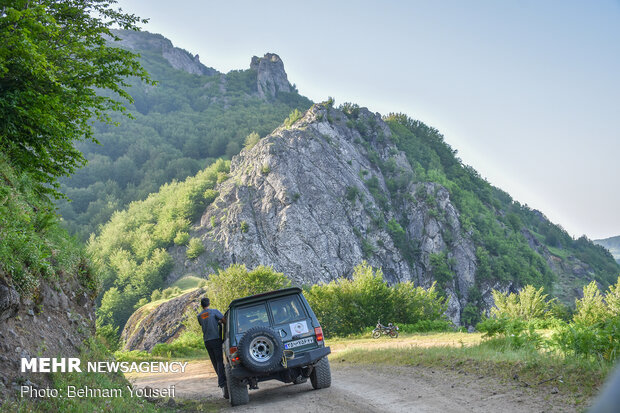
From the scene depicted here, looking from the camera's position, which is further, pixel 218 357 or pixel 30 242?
pixel 218 357

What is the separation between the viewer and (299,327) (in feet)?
32.6

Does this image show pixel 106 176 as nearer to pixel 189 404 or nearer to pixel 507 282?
pixel 507 282

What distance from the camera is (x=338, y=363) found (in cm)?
1541

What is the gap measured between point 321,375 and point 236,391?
1877 mm

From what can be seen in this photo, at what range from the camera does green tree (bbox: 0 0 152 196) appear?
384 inches

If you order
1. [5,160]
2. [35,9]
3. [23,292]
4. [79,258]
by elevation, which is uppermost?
[35,9]

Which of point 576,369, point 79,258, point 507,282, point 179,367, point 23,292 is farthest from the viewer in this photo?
point 507,282

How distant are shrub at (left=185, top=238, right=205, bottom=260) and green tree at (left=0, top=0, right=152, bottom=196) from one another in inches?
2903

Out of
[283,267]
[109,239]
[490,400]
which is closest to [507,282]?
A: [283,267]

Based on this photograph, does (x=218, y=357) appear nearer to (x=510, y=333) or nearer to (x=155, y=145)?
(x=510, y=333)

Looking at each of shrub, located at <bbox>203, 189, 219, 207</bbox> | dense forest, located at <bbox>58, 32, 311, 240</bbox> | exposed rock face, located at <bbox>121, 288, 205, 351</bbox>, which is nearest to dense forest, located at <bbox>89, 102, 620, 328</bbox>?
shrub, located at <bbox>203, 189, 219, 207</bbox>

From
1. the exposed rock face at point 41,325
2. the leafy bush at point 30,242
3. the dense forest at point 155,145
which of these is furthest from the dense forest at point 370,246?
the exposed rock face at point 41,325

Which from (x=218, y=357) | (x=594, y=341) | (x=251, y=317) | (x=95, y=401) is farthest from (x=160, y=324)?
(x=594, y=341)

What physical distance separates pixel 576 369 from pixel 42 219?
10798 mm
